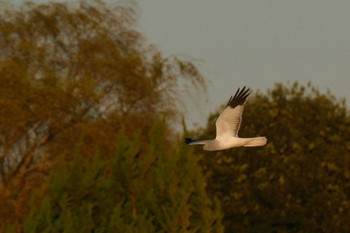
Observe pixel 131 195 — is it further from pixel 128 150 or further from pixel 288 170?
pixel 288 170

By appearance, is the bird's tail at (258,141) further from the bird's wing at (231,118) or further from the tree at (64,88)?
the tree at (64,88)

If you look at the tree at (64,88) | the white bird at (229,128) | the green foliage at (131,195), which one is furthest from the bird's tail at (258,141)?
the tree at (64,88)

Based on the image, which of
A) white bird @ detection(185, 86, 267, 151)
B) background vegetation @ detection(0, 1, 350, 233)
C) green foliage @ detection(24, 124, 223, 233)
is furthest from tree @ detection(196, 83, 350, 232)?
white bird @ detection(185, 86, 267, 151)

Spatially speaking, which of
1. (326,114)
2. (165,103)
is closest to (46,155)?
(165,103)

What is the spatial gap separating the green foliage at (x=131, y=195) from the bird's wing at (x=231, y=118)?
237cm

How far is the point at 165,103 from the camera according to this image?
28.8m

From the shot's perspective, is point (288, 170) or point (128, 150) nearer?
point (128, 150)

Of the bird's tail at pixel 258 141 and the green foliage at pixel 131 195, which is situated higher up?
the bird's tail at pixel 258 141

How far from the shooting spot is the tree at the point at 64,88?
1065 inches

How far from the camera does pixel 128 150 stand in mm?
19641

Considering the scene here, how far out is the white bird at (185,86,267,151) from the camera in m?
16.7

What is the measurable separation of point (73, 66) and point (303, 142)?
868 cm

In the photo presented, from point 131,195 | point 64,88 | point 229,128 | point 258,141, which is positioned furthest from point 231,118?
point 64,88

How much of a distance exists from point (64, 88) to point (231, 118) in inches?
437
